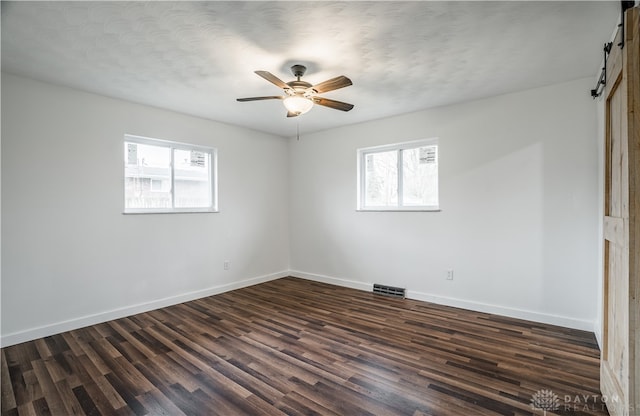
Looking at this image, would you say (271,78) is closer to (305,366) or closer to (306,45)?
(306,45)

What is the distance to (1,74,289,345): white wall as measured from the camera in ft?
9.50

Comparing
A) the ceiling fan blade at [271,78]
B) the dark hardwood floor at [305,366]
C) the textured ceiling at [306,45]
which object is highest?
the textured ceiling at [306,45]

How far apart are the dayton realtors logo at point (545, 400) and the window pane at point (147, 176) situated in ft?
13.8

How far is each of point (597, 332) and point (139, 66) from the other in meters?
4.88

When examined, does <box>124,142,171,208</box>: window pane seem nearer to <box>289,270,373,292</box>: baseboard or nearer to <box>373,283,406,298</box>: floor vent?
<box>289,270,373,292</box>: baseboard

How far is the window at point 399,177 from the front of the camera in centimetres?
414

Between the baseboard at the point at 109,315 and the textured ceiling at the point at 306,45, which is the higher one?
the textured ceiling at the point at 306,45

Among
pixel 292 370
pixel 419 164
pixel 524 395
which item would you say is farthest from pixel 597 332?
pixel 292 370

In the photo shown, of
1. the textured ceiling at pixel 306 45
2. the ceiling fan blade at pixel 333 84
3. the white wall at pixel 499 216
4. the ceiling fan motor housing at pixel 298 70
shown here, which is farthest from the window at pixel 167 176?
the ceiling fan blade at pixel 333 84

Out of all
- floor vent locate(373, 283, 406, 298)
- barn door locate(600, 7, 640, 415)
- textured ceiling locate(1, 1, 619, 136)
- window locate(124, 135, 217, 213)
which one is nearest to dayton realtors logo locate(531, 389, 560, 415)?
barn door locate(600, 7, 640, 415)

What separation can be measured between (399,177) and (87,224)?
389 centimetres

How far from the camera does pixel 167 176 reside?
410 cm

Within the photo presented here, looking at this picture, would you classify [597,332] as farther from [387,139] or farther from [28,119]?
[28,119]

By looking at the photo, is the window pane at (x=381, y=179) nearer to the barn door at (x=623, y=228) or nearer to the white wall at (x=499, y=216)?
the white wall at (x=499, y=216)
